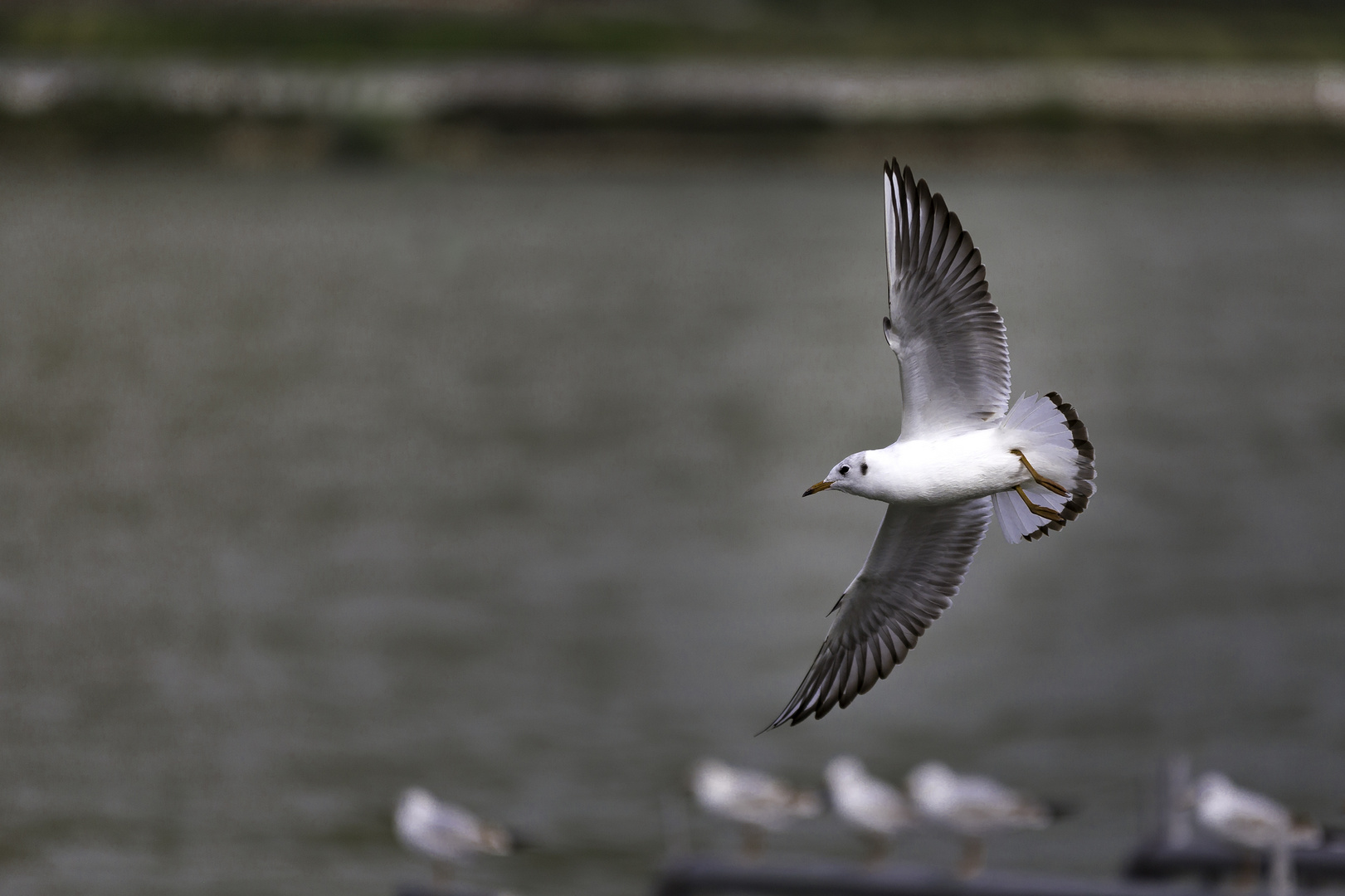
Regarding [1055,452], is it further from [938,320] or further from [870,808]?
[870,808]

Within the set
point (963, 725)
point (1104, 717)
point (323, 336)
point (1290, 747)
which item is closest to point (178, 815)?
point (963, 725)

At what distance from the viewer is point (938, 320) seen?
663 cm

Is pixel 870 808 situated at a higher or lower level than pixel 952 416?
higher

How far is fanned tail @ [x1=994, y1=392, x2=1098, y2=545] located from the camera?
6383 millimetres

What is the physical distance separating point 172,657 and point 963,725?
7509 mm

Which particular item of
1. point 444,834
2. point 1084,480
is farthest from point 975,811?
point 1084,480

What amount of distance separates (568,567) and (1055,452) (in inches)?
651

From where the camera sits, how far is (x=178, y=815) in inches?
621

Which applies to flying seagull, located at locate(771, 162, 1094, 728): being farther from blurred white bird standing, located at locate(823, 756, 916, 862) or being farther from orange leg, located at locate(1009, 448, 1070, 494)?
blurred white bird standing, located at locate(823, 756, 916, 862)

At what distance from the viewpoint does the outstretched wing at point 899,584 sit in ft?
23.3

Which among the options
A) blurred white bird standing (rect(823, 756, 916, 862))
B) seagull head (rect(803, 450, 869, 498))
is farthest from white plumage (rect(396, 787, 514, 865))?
seagull head (rect(803, 450, 869, 498))

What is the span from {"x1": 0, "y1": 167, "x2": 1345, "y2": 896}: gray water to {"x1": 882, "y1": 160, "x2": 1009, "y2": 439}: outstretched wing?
322 inches

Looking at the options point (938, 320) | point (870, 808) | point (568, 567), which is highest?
point (568, 567)

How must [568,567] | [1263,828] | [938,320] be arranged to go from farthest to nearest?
[568,567], [1263,828], [938,320]
